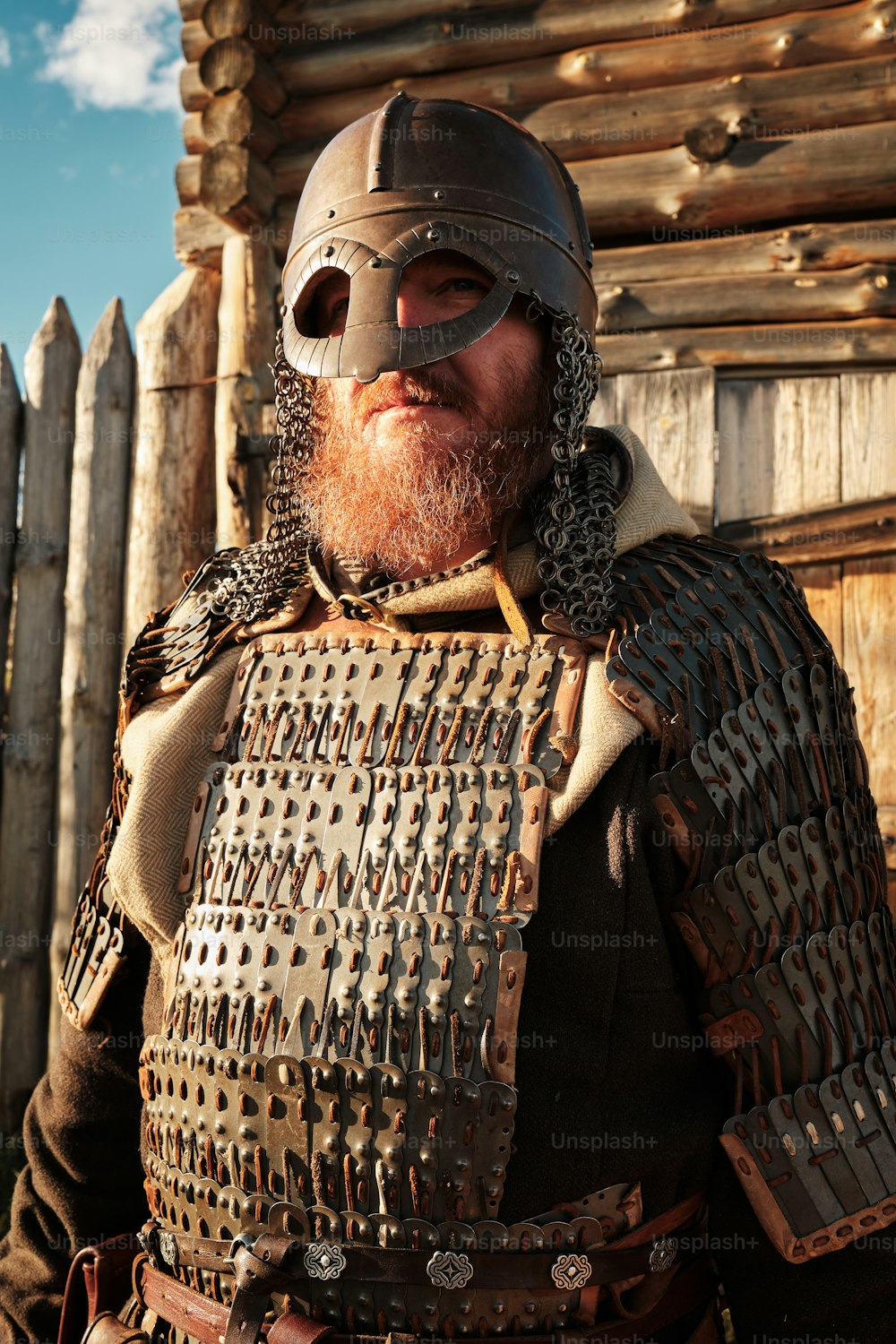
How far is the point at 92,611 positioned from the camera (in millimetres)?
4398

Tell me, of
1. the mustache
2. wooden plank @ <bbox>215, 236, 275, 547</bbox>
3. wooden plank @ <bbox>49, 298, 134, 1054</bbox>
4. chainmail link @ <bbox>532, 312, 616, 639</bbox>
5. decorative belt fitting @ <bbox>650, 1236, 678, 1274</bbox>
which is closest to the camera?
decorative belt fitting @ <bbox>650, 1236, 678, 1274</bbox>

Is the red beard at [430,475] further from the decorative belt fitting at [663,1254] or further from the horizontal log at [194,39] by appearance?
the horizontal log at [194,39]

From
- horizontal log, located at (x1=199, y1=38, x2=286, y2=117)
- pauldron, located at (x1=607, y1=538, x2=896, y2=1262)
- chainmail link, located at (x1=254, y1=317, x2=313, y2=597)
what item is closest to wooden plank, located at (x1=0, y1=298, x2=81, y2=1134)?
horizontal log, located at (x1=199, y1=38, x2=286, y2=117)

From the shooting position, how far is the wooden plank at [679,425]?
3.69 meters

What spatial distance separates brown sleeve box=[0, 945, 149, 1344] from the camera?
226 centimetres

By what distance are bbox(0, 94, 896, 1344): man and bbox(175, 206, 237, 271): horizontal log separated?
2367 mm

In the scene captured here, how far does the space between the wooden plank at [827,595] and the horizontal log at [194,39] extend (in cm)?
295

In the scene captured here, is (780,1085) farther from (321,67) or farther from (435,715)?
(321,67)

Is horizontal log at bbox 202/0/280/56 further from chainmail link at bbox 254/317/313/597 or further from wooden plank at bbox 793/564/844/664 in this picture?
wooden plank at bbox 793/564/844/664

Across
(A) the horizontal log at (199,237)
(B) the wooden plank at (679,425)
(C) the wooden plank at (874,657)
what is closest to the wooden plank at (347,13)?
(A) the horizontal log at (199,237)

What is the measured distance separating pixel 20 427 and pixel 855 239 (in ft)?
10.5

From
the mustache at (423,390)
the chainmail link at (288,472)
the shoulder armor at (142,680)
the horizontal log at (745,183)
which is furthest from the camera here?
the horizontal log at (745,183)

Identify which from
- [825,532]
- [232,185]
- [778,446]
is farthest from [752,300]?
[232,185]

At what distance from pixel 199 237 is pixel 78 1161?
11.2ft
